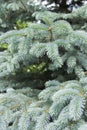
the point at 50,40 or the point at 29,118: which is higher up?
the point at 50,40

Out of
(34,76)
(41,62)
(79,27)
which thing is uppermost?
(79,27)

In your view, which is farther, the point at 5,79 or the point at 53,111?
the point at 5,79

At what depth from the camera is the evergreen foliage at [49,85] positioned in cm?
176

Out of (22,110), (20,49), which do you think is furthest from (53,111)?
(20,49)

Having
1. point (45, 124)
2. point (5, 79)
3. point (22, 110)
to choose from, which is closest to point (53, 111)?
point (45, 124)

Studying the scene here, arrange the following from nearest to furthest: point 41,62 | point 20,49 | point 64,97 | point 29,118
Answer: point 64,97
point 29,118
point 20,49
point 41,62

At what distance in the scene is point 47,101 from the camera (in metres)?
2.05

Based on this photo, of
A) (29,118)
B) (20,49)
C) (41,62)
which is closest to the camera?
(29,118)

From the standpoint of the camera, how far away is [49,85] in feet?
6.94

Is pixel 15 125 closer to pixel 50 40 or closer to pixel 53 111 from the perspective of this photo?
pixel 53 111

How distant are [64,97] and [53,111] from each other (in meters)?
0.14

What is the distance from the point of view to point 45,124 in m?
1.83

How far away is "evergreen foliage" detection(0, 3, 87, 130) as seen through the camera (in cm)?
176

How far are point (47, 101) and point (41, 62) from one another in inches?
23.9
